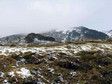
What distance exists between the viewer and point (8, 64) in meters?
35.7

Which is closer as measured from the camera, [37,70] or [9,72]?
[9,72]

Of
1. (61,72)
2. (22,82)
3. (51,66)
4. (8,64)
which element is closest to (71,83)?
(61,72)

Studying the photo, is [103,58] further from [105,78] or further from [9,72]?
[9,72]

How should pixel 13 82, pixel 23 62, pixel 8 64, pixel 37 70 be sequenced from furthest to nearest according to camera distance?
pixel 23 62 < pixel 8 64 < pixel 37 70 < pixel 13 82

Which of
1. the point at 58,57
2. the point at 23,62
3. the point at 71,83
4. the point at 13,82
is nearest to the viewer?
the point at 13,82

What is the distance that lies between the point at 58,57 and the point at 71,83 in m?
13.1

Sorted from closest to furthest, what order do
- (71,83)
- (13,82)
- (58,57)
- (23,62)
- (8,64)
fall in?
(13,82) < (71,83) < (8,64) < (23,62) < (58,57)

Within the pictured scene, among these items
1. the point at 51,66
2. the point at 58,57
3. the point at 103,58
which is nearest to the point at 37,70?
the point at 51,66

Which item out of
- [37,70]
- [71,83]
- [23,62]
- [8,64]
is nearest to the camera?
[71,83]

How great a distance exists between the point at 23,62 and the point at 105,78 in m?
21.4

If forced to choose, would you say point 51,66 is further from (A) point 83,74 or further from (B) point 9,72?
(B) point 9,72

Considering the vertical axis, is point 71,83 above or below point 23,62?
below

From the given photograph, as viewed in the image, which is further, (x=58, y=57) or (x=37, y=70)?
(x=58, y=57)

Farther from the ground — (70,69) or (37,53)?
(37,53)
